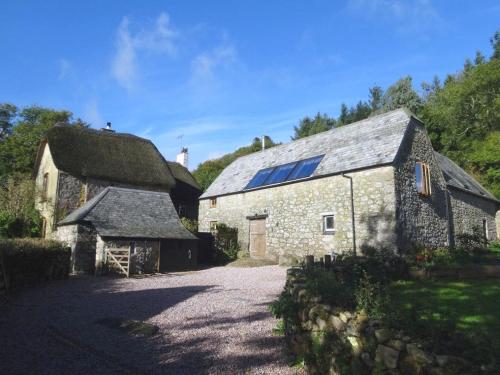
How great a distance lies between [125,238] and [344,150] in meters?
11.0

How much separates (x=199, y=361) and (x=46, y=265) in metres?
9.62

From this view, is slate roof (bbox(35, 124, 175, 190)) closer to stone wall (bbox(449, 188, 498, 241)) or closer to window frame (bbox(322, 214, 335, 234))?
window frame (bbox(322, 214, 335, 234))

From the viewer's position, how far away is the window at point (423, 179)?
16.9 metres

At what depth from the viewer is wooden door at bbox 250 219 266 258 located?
20.3m

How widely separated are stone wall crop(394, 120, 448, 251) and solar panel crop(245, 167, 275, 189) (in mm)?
7564

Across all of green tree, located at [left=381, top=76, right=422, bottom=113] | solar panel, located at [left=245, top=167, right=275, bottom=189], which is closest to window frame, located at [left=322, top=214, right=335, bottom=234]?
solar panel, located at [left=245, top=167, right=275, bottom=189]

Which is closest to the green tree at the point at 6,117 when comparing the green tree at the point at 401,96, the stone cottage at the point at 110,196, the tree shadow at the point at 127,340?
the stone cottage at the point at 110,196

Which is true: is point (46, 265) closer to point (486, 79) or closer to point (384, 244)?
point (384, 244)

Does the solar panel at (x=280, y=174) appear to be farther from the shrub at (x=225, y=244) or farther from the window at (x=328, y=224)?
the shrub at (x=225, y=244)

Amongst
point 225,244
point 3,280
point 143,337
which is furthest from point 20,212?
point 143,337

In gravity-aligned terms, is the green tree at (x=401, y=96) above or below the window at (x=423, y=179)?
above

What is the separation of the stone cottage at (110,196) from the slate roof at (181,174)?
0.12 metres

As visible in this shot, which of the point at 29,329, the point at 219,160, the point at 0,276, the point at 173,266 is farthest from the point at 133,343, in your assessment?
the point at 219,160

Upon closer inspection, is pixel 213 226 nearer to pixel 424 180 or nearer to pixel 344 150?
pixel 344 150
